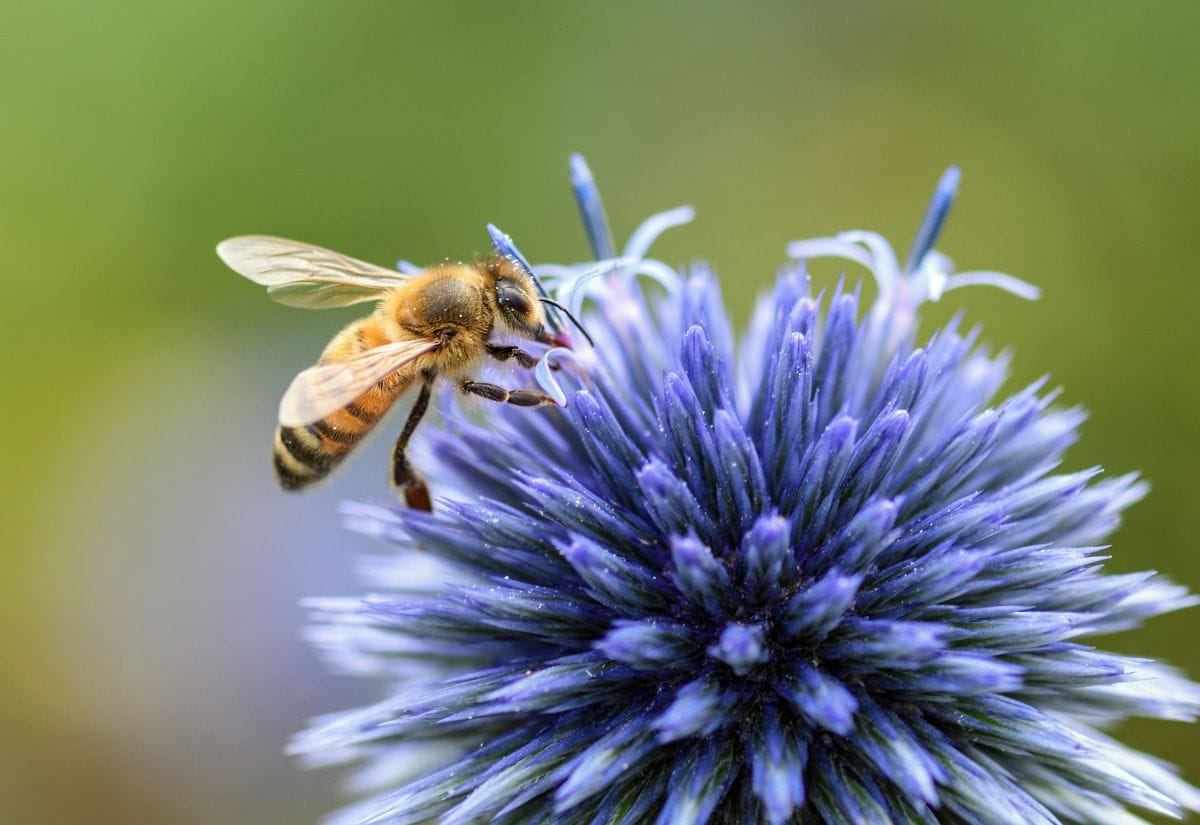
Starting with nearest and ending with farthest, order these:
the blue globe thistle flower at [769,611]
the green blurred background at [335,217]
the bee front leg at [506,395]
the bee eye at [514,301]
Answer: the blue globe thistle flower at [769,611] → the bee front leg at [506,395] → the bee eye at [514,301] → the green blurred background at [335,217]

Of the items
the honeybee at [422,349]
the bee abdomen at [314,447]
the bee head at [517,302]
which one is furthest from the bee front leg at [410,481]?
the bee head at [517,302]

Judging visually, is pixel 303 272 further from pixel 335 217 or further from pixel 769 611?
pixel 335 217

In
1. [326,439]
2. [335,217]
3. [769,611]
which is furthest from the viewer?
[335,217]

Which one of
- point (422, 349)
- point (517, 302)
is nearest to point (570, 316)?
point (517, 302)

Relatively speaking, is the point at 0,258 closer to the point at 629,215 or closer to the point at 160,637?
the point at 160,637

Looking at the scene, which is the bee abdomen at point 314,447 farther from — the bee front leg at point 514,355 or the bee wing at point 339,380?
the bee front leg at point 514,355

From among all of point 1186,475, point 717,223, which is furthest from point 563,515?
point 717,223

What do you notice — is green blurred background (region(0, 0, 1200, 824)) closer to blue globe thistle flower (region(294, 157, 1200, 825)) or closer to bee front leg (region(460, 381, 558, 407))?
blue globe thistle flower (region(294, 157, 1200, 825))
